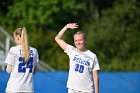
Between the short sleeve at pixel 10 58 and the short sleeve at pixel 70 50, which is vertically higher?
the short sleeve at pixel 70 50

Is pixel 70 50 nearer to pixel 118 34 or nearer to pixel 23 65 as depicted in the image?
pixel 23 65

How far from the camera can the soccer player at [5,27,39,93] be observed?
8.51 metres

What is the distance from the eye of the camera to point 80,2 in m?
32.2

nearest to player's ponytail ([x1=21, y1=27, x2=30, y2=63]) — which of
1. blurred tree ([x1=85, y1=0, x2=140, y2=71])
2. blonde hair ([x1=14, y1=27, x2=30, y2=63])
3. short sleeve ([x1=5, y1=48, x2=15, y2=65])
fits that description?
blonde hair ([x1=14, y1=27, x2=30, y2=63])

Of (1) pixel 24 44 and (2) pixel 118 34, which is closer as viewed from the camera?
(1) pixel 24 44

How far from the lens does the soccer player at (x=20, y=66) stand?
335 inches

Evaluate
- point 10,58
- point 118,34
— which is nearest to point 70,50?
point 10,58

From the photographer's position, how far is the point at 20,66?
855cm

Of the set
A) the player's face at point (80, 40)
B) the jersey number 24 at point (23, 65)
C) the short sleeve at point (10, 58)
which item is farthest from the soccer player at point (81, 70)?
the short sleeve at point (10, 58)

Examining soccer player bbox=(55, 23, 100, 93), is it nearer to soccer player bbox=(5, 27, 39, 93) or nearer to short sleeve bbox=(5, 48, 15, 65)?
soccer player bbox=(5, 27, 39, 93)

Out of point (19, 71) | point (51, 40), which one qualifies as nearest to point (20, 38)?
point (19, 71)

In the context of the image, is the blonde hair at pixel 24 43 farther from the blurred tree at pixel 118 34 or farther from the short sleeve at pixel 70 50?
the blurred tree at pixel 118 34

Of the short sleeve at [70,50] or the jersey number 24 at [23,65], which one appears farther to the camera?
the short sleeve at [70,50]

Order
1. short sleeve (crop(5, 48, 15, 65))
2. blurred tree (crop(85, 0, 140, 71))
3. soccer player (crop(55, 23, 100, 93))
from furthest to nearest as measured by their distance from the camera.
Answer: blurred tree (crop(85, 0, 140, 71)) → soccer player (crop(55, 23, 100, 93)) → short sleeve (crop(5, 48, 15, 65))
